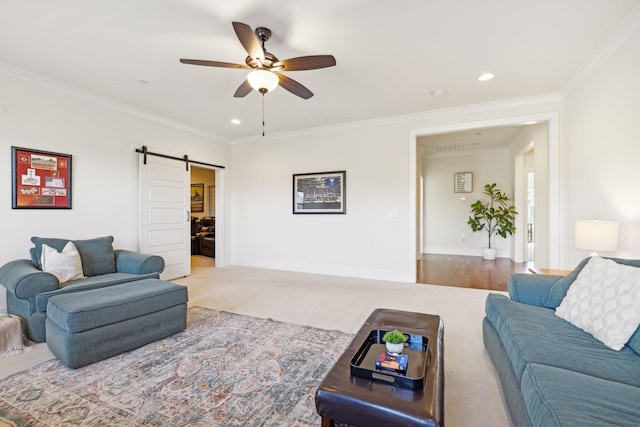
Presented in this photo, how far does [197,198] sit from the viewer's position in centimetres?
886

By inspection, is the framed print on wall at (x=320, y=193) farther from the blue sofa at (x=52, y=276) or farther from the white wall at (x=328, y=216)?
the blue sofa at (x=52, y=276)

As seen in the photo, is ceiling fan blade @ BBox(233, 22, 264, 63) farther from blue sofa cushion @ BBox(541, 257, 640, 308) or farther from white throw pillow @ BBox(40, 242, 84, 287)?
blue sofa cushion @ BBox(541, 257, 640, 308)

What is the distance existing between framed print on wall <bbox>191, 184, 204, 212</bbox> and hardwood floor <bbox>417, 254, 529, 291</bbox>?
639 cm

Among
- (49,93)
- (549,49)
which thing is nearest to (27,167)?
(49,93)

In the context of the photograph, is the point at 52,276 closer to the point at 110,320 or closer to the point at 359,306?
the point at 110,320

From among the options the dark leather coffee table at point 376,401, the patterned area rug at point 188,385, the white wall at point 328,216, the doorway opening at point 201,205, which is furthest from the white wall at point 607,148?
the doorway opening at point 201,205

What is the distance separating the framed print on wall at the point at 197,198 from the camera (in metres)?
8.80

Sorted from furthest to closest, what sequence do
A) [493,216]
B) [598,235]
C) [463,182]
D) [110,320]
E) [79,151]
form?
[463,182] < [493,216] < [79,151] < [598,235] < [110,320]

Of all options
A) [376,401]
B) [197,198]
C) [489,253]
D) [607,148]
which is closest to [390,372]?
[376,401]

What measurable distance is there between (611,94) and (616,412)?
2.90 m

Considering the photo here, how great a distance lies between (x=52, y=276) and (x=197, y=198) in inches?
260

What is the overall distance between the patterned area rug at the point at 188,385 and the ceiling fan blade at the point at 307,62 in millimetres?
2273

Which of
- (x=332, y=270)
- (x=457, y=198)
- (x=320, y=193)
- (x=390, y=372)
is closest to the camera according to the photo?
(x=390, y=372)

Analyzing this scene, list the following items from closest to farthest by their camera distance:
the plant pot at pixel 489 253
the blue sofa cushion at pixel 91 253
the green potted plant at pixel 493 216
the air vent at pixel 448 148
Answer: the blue sofa cushion at pixel 91 253, the green potted plant at pixel 493 216, the plant pot at pixel 489 253, the air vent at pixel 448 148
